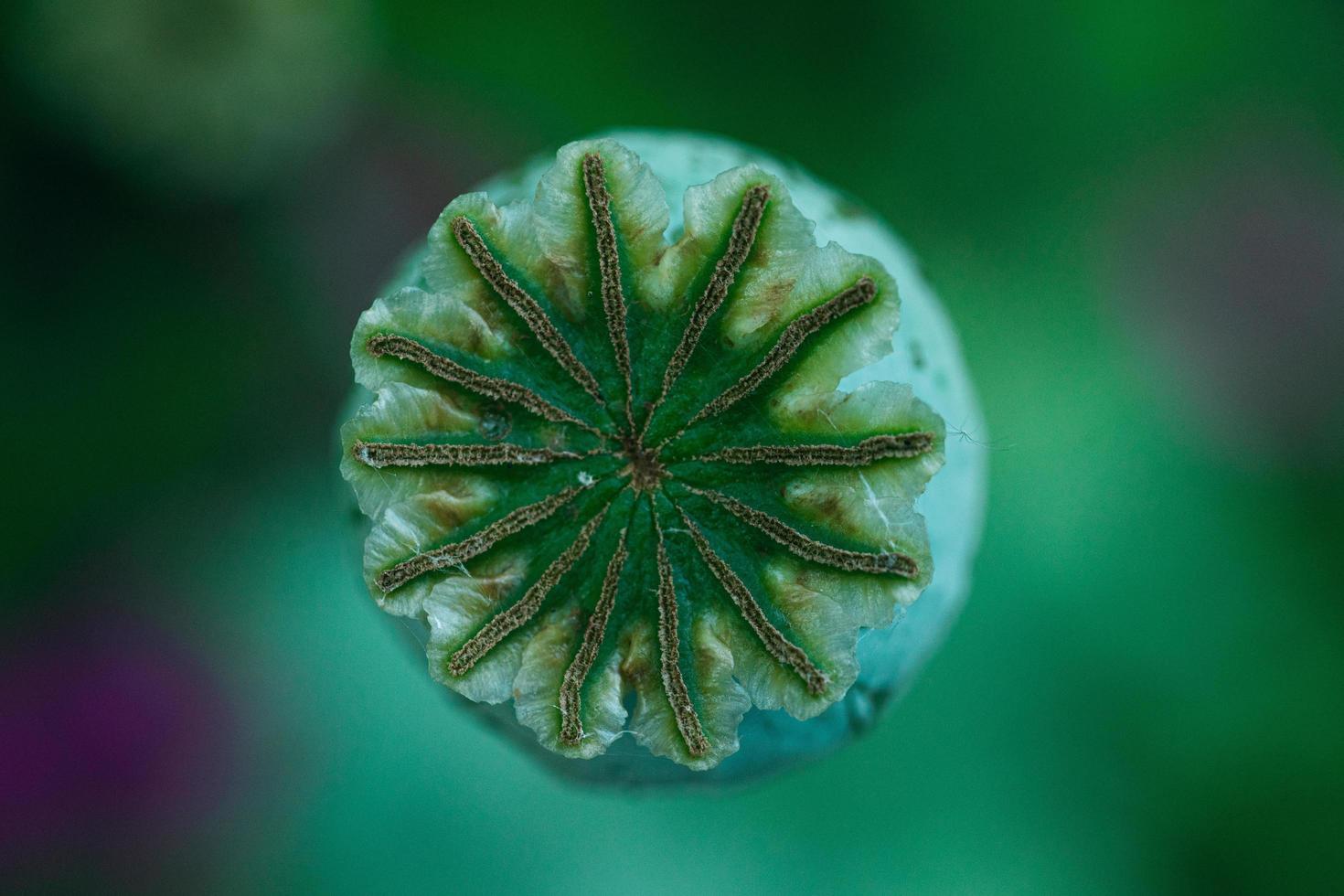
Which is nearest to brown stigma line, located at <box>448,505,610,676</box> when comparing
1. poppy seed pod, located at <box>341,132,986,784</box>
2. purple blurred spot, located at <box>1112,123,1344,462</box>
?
poppy seed pod, located at <box>341,132,986,784</box>

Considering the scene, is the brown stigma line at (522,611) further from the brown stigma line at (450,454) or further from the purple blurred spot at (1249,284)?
the purple blurred spot at (1249,284)

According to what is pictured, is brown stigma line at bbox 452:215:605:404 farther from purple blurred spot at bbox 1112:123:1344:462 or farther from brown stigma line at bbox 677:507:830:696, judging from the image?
purple blurred spot at bbox 1112:123:1344:462

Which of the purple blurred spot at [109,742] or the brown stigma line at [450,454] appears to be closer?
the brown stigma line at [450,454]

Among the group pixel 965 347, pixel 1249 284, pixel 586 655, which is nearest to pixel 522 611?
pixel 586 655

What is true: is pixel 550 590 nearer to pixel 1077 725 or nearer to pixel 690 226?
pixel 690 226

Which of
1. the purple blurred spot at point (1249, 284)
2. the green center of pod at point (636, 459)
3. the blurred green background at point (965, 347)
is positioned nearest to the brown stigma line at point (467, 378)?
the green center of pod at point (636, 459)

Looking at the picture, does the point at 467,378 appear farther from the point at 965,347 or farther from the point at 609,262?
the point at 965,347
